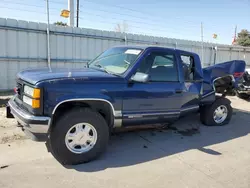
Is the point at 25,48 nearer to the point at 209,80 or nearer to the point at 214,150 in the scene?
the point at 209,80

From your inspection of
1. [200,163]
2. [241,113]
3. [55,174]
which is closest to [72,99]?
[55,174]

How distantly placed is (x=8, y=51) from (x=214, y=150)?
8.11 meters

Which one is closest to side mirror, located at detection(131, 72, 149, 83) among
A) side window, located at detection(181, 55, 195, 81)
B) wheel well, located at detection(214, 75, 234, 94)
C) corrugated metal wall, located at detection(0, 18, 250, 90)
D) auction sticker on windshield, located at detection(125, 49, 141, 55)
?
auction sticker on windshield, located at detection(125, 49, 141, 55)

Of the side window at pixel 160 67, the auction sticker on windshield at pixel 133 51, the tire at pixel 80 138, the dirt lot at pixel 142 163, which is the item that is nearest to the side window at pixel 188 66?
the side window at pixel 160 67

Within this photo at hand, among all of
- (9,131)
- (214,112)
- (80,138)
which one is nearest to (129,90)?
(80,138)

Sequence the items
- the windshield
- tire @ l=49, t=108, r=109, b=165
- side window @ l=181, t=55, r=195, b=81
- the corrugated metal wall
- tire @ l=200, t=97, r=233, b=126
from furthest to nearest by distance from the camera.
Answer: the corrugated metal wall < tire @ l=200, t=97, r=233, b=126 < side window @ l=181, t=55, r=195, b=81 < the windshield < tire @ l=49, t=108, r=109, b=165

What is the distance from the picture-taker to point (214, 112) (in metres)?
5.96

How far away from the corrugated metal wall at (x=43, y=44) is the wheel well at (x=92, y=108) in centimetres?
665

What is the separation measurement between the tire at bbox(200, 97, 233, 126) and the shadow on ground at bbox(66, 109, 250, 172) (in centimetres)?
15

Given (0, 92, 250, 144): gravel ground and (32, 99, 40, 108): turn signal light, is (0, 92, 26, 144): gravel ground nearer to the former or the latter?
(0, 92, 250, 144): gravel ground

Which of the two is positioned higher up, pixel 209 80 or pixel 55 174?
pixel 209 80

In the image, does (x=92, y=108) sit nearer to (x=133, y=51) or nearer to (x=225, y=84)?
(x=133, y=51)

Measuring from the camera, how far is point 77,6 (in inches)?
972

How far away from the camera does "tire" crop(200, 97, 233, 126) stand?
232 inches
